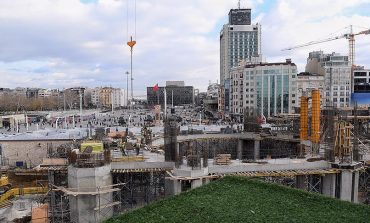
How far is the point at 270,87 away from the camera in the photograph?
61.3 m

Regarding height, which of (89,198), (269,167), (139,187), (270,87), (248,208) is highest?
(270,87)

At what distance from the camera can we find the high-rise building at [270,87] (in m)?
60.4

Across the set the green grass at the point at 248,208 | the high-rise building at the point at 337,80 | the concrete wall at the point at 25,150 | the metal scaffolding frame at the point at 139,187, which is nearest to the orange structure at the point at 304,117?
the metal scaffolding frame at the point at 139,187

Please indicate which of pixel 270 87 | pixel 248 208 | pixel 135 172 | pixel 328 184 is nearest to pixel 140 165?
pixel 135 172

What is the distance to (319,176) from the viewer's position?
2325 cm

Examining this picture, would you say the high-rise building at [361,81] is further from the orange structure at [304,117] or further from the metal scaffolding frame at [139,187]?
the metal scaffolding frame at [139,187]

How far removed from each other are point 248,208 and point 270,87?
51857 mm

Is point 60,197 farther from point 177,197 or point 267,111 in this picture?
point 267,111

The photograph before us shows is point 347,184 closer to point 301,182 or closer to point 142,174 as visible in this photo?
point 301,182

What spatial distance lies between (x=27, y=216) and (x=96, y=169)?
3.95 meters

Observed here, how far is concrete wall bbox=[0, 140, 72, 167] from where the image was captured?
1240 inches

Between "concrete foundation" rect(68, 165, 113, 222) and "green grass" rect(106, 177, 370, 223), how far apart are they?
25.7ft

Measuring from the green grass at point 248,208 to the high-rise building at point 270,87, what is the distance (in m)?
46.9

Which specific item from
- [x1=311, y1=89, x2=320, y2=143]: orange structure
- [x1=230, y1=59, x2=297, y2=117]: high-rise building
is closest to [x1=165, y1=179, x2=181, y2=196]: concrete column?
[x1=311, y1=89, x2=320, y2=143]: orange structure
